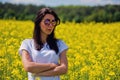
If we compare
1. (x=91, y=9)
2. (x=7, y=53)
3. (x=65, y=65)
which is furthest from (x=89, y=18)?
(x=65, y=65)

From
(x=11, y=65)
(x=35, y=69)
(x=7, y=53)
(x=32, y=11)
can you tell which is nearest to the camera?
(x=35, y=69)

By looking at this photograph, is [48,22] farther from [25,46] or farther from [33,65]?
[33,65]

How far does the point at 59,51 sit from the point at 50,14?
351 mm

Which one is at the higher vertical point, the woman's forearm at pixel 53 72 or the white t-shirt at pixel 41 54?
the white t-shirt at pixel 41 54

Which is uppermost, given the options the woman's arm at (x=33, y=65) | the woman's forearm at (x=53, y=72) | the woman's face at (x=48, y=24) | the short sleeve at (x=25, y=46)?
the woman's face at (x=48, y=24)

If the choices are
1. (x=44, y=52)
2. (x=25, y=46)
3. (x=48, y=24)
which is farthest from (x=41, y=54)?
(x=48, y=24)

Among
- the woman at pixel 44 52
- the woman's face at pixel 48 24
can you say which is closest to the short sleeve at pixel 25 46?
the woman at pixel 44 52

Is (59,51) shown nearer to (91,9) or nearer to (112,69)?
(112,69)

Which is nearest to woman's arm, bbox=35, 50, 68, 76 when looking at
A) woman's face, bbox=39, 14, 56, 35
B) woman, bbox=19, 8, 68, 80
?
woman, bbox=19, 8, 68, 80

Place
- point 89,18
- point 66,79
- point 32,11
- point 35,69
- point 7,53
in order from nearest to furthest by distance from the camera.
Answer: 1. point 35,69
2. point 66,79
3. point 7,53
4. point 89,18
5. point 32,11

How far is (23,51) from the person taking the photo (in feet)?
14.5

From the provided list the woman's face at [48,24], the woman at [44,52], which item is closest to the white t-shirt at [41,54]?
the woman at [44,52]

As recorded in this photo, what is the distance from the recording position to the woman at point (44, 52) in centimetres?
437

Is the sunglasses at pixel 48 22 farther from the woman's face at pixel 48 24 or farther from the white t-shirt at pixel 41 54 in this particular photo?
the white t-shirt at pixel 41 54
